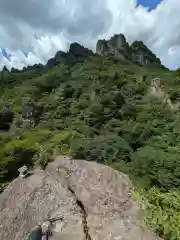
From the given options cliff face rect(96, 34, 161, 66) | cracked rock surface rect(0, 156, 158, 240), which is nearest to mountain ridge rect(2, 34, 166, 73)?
cliff face rect(96, 34, 161, 66)

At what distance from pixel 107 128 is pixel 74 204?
18779mm

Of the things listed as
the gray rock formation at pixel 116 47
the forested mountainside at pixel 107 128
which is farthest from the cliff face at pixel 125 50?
the forested mountainside at pixel 107 128

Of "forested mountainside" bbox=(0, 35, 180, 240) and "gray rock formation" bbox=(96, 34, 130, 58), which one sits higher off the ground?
"gray rock formation" bbox=(96, 34, 130, 58)

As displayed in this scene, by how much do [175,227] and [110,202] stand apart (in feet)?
4.09

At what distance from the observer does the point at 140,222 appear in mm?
6145

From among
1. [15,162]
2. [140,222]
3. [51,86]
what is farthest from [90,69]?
[140,222]

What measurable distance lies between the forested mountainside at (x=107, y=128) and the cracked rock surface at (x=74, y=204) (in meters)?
0.41

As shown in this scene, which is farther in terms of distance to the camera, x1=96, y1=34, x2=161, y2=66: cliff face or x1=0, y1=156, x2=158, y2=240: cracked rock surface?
x1=96, y1=34, x2=161, y2=66: cliff face

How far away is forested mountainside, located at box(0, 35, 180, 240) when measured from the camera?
15.3 metres

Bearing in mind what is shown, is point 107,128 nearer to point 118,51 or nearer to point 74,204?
point 74,204

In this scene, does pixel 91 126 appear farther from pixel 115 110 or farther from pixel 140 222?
pixel 140 222

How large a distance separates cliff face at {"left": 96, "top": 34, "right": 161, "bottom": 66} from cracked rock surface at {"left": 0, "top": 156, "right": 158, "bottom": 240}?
167ft

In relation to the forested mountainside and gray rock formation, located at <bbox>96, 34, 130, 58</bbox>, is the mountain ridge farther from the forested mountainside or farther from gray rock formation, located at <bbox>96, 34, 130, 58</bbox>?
the forested mountainside

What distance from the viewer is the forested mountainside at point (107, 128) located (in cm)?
1534
